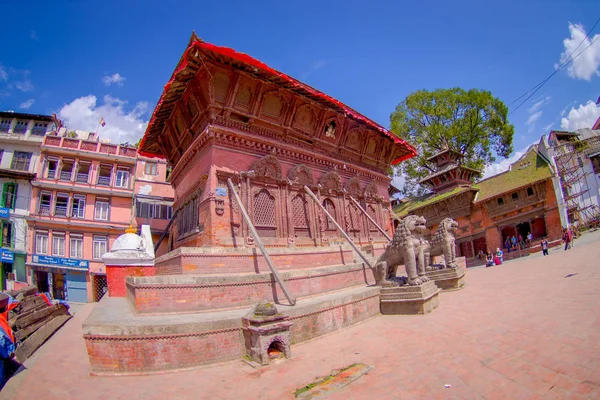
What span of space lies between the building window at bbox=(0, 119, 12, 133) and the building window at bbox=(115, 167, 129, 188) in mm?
8154

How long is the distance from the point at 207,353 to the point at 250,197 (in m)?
5.89

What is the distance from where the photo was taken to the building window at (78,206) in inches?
850

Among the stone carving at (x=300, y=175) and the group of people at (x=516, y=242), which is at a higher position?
the stone carving at (x=300, y=175)

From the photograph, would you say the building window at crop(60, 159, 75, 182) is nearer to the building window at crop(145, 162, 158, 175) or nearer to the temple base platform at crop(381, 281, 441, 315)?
the building window at crop(145, 162, 158, 175)

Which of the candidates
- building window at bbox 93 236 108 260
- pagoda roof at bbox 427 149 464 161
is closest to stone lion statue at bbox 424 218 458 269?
pagoda roof at bbox 427 149 464 161

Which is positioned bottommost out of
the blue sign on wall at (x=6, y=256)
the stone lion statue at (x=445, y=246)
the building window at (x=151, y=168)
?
the stone lion statue at (x=445, y=246)

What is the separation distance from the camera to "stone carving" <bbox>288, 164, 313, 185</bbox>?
38.1 feet

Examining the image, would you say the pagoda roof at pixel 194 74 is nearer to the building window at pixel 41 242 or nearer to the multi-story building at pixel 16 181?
the building window at pixel 41 242

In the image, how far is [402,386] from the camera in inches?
140

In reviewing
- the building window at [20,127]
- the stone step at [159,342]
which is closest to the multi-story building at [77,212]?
the building window at [20,127]

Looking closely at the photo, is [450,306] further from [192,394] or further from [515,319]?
[192,394]

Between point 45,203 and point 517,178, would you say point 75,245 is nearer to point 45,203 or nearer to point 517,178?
point 45,203

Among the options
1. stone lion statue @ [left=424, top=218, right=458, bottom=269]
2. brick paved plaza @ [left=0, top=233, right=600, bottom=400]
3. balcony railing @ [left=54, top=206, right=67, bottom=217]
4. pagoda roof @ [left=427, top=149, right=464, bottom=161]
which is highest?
pagoda roof @ [left=427, top=149, right=464, bottom=161]

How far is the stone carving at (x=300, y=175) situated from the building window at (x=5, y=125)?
23.9 metres
